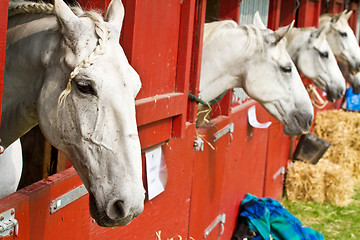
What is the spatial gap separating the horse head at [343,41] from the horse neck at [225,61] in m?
2.93

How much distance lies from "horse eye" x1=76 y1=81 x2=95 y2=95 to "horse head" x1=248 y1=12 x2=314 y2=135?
2055 mm

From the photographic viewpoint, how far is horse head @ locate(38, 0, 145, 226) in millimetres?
1586

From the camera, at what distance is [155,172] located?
2.62 m

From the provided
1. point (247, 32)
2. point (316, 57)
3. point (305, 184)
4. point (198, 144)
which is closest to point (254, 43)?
point (247, 32)

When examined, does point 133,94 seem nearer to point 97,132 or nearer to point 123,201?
point 97,132

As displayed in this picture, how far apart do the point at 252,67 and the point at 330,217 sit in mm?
2831

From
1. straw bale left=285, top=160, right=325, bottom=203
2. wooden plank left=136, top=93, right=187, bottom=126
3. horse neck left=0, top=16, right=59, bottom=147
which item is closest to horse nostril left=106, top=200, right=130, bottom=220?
horse neck left=0, top=16, right=59, bottom=147

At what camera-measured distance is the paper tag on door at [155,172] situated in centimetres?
253

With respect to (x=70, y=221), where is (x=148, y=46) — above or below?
above

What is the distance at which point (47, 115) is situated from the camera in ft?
5.52

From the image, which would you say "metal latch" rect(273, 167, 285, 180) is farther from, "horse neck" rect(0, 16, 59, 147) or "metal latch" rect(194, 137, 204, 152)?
"horse neck" rect(0, 16, 59, 147)

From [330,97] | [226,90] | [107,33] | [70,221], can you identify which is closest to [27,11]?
[107,33]

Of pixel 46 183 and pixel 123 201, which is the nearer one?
pixel 123 201

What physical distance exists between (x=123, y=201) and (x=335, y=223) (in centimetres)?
440
